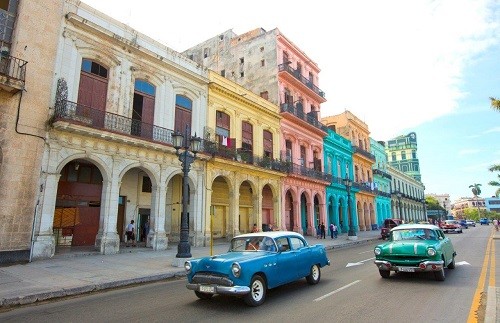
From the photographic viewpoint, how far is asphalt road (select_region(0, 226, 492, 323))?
17.0ft

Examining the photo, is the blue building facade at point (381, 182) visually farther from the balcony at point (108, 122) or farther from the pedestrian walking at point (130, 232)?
the pedestrian walking at point (130, 232)

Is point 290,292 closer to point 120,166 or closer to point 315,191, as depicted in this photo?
point 120,166

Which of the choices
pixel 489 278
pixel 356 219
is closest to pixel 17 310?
pixel 489 278

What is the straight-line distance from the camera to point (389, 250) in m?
7.98

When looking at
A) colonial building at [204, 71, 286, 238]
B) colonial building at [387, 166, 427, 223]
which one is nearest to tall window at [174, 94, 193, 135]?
colonial building at [204, 71, 286, 238]

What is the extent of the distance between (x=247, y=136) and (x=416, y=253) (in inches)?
650

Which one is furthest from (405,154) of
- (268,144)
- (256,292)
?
(256,292)

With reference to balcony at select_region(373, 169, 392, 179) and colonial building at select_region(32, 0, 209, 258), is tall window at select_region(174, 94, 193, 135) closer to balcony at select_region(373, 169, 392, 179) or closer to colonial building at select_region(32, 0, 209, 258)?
colonial building at select_region(32, 0, 209, 258)

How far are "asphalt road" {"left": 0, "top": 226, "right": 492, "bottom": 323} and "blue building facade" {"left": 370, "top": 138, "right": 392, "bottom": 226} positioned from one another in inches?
1481

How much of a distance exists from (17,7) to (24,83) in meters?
3.37

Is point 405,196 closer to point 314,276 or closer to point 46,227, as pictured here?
point 314,276

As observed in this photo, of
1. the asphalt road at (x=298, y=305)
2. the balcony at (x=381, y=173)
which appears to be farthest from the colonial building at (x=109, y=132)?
the balcony at (x=381, y=173)

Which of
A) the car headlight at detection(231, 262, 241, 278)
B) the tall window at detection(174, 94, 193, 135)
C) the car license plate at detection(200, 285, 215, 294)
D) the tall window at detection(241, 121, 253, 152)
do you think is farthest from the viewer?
the tall window at detection(241, 121, 253, 152)

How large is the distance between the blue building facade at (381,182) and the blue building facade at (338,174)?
30.9 ft
